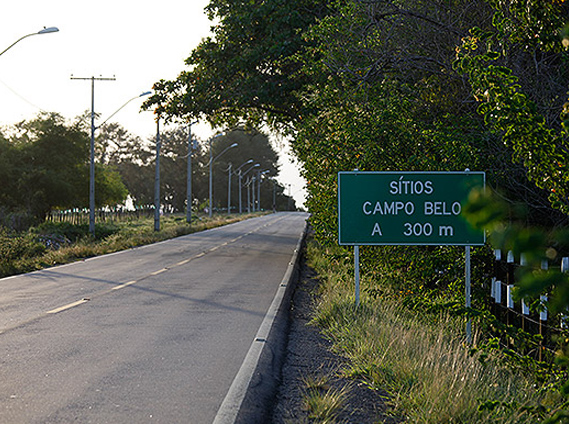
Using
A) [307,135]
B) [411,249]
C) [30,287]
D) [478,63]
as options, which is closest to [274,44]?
[307,135]

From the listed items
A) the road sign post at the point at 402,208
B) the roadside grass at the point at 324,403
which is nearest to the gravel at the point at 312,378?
the roadside grass at the point at 324,403

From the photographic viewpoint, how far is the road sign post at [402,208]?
9.48m

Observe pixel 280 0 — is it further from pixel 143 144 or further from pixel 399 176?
pixel 143 144

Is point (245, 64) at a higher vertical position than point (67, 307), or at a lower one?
higher

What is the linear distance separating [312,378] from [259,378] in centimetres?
52

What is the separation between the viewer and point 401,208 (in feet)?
32.3

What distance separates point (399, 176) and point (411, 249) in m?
1.21

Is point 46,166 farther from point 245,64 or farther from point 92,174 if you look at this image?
point 245,64

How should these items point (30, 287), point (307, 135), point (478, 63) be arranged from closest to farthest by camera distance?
1. point (478, 63)
2. point (30, 287)
3. point (307, 135)

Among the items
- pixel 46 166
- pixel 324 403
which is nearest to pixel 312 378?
pixel 324 403

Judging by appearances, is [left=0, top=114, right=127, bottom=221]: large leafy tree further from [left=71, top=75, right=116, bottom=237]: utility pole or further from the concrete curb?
the concrete curb

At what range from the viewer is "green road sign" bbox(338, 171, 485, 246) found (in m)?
9.48

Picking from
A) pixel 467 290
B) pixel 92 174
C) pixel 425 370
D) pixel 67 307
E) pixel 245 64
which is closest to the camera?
pixel 425 370

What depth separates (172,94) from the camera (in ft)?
88.8
